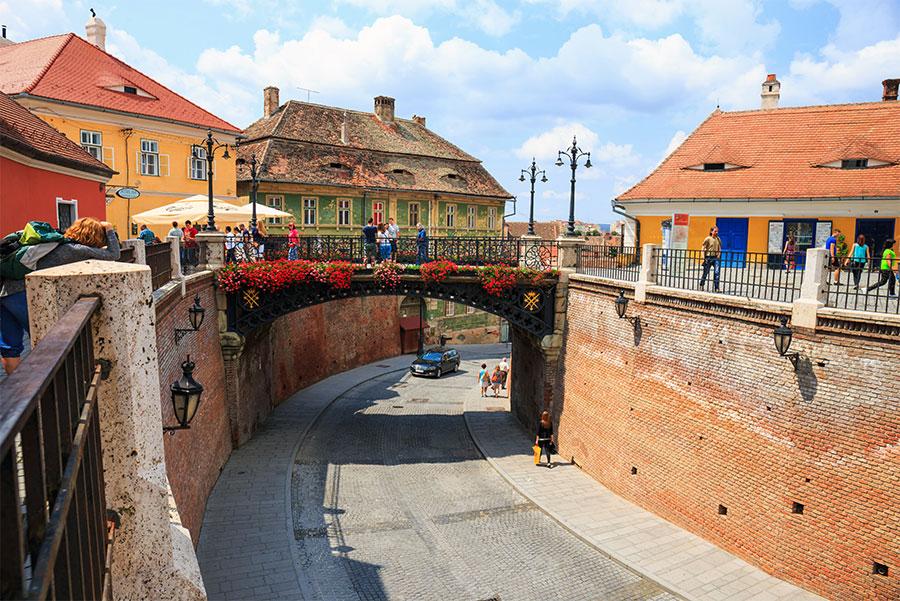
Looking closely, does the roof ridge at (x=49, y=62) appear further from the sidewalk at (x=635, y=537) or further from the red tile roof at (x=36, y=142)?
the sidewalk at (x=635, y=537)

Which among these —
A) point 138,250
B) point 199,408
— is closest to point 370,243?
point 199,408

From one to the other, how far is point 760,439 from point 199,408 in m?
12.8

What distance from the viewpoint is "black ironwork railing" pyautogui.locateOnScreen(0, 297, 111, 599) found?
1.95 metres

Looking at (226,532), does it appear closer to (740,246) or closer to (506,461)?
(506,461)

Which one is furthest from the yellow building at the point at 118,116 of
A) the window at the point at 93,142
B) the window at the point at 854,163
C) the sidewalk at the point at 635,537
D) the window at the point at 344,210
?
the window at the point at 854,163

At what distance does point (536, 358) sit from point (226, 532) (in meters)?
12.2

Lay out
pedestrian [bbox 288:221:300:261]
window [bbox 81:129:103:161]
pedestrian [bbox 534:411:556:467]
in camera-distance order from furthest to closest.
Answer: window [bbox 81:129:103:161]
pedestrian [bbox 288:221:300:261]
pedestrian [bbox 534:411:556:467]

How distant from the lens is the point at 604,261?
1989 centimetres

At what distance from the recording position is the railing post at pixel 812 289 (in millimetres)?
11422

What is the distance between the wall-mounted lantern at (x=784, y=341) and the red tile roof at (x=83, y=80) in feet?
84.3

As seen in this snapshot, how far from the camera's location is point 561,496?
1675cm

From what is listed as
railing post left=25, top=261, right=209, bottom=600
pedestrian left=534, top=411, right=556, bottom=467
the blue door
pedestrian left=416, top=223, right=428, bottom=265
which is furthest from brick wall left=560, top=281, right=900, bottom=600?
railing post left=25, top=261, right=209, bottom=600

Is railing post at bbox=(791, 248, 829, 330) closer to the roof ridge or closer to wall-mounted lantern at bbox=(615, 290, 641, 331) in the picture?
wall-mounted lantern at bbox=(615, 290, 641, 331)

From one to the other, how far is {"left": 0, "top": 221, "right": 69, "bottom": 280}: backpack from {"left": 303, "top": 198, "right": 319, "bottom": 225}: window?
2947 cm
